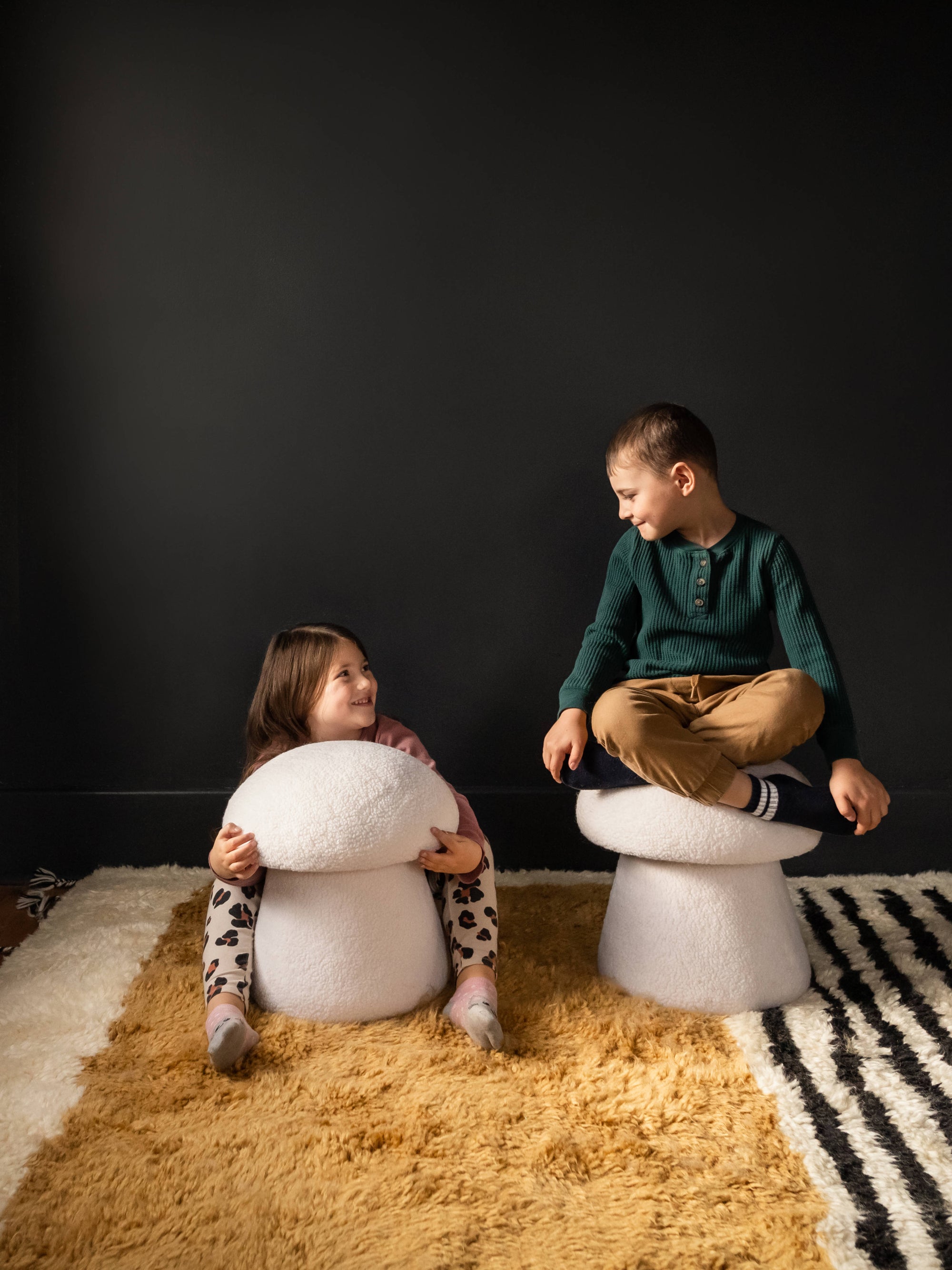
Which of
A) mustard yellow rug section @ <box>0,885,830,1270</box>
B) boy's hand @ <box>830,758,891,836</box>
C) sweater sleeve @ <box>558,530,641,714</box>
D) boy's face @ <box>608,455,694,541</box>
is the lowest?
mustard yellow rug section @ <box>0,885,830,1270</box>

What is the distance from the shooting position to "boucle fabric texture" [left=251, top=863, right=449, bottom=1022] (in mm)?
1270

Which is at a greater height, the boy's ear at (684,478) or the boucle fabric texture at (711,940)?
the boy's ear at (684,478)

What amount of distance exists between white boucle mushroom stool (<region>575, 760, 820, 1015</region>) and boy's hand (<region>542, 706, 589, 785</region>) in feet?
0.25

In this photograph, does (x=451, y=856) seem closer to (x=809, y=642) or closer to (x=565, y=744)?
(x=565, y=744)

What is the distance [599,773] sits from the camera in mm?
1397

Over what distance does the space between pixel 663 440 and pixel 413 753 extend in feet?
2.07

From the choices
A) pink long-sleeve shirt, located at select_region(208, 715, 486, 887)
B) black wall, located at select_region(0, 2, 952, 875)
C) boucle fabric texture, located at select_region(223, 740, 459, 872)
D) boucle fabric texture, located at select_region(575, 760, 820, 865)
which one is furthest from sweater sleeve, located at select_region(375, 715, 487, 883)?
black wall, located at select_region(0, 2, 952, 875)

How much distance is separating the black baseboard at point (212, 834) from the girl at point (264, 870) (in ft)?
1.20

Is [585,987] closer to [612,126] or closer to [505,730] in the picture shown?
[505,730]

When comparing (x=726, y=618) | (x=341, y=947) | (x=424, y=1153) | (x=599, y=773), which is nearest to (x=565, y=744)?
(x=599, y=773)

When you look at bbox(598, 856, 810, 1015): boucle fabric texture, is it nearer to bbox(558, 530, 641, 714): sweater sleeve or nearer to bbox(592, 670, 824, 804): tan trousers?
bbox(592, 670, 824, 804): tan trousers

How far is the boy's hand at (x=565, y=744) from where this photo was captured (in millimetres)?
1422

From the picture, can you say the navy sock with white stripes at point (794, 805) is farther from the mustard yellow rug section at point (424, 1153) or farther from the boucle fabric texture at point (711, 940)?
the mustard yellow rug section at point (424, 1153)

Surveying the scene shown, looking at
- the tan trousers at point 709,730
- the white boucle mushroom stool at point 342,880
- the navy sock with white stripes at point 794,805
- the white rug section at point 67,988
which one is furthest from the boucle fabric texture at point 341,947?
the navy sock with white stripes at point 794,805
